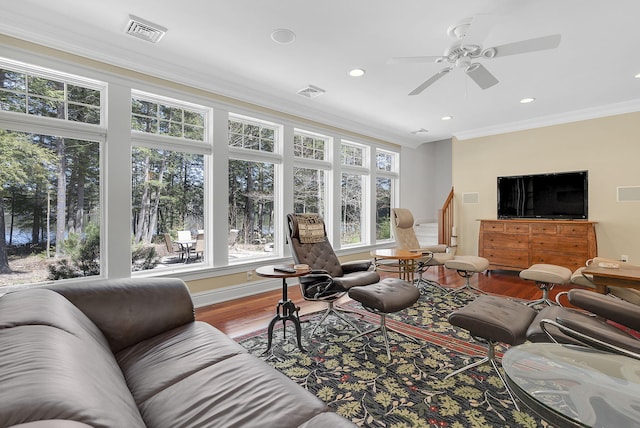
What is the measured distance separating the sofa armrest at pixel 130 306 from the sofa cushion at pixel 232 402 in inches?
24.3

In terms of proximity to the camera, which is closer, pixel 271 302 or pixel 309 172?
pixel 271 302

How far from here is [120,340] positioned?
1.65 meters

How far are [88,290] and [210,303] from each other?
2215 millimetres

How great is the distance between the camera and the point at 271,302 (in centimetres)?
390

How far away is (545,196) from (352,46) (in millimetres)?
4604

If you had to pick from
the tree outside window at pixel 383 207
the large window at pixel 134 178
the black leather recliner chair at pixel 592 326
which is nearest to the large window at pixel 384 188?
the tree outside window at pixel 383 207

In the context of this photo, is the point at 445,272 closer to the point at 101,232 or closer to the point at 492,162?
the point at 492,162

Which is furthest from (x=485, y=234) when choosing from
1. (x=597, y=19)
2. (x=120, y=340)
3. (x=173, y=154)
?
(x=120, y=340)

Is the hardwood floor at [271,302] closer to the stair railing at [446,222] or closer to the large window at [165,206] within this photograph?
the large window at [165,206]

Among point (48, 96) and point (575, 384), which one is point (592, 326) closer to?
point (575, 384)

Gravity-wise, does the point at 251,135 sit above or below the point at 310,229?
above

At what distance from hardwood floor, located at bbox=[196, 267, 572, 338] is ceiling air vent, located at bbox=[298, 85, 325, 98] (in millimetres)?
2879

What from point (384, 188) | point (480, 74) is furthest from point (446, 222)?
point (480, 74)

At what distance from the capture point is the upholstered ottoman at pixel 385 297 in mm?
2426
